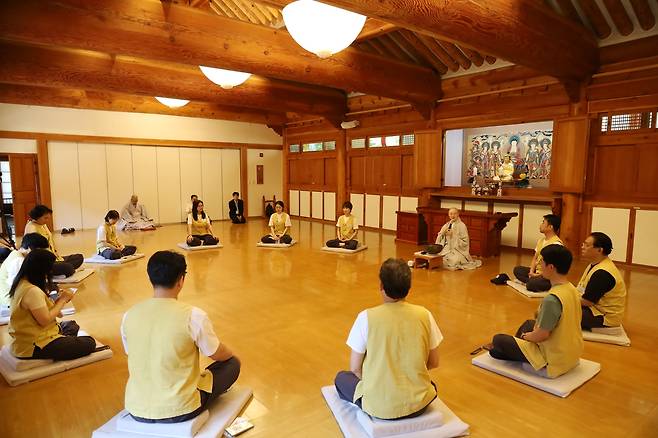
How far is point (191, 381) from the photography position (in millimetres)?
2121

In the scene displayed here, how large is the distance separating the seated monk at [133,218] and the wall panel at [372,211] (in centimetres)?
511

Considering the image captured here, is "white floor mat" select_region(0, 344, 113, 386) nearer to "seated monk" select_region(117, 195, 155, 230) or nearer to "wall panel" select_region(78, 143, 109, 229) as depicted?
"seated monk" select_region(117, 195, 155, 230)

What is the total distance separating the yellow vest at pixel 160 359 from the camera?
6.50 ft

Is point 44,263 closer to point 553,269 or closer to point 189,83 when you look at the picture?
point 553,269

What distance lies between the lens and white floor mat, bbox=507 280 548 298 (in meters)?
4.73

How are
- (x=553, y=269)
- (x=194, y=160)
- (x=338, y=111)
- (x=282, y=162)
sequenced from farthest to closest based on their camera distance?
(x=282, y=162) < (x=194, y=160) < (x=338, y=111) < (x=553, y=269)

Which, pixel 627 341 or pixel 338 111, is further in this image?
pixel 338 111

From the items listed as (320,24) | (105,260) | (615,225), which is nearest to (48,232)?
(105,260)

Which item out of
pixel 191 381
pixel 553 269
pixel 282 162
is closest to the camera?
pixel 191 381

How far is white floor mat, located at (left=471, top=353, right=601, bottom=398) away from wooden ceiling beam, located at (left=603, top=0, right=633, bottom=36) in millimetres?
4752

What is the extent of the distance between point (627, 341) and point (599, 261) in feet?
2.17

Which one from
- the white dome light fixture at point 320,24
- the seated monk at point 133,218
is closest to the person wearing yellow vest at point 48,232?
the white dome light fixture at point 320,24

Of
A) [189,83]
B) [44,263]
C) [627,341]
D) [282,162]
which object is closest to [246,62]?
[189,83]

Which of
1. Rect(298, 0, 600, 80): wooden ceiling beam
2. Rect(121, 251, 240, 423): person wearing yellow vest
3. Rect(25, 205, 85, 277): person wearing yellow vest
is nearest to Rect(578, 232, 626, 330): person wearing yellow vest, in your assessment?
Rect(298, 0, 600, 80): wooden ceiling beam
